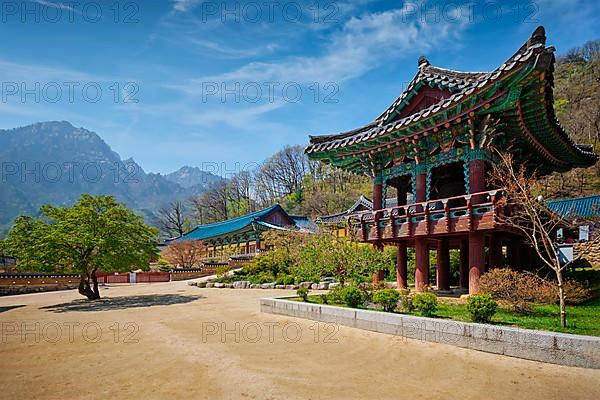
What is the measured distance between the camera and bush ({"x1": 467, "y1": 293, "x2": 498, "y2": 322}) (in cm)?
784

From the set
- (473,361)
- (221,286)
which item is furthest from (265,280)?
(473,361)

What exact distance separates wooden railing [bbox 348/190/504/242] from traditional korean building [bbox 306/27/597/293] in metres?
0.03

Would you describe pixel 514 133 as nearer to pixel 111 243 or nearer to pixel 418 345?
pixel 418 345

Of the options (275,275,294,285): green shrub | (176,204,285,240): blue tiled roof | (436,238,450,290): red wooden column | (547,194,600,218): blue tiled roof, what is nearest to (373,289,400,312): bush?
(436,238,450,290): red wooden column

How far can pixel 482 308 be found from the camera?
7852mm

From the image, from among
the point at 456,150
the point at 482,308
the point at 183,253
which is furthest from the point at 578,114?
the point at 183,253

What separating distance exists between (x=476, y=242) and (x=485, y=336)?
5.36 m

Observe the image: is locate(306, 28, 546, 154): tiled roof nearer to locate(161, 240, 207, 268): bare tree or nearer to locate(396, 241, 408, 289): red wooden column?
locate(396, 241, 408, 289): red wooden column

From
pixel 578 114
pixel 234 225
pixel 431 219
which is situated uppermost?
pixel 578 114

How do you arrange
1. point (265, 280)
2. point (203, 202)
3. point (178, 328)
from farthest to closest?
point (203, 202) < point (265, 280) < point (178, 328)

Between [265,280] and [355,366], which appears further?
[265,280]

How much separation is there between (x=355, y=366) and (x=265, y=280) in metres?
18.9

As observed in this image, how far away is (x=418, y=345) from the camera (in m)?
7.71

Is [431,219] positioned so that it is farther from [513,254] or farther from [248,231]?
[248,231]
